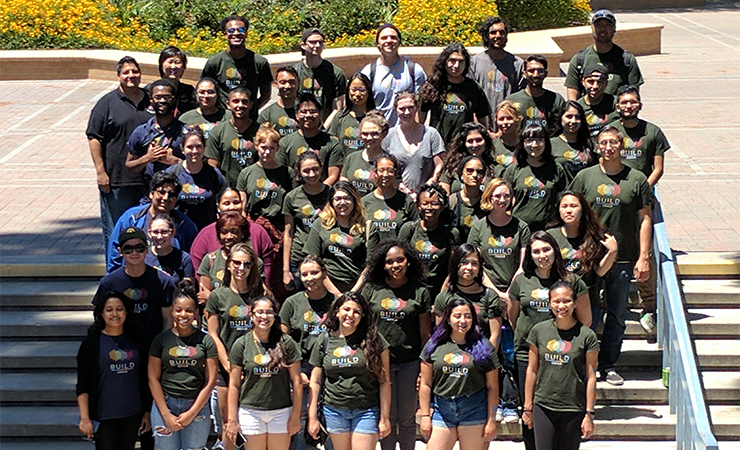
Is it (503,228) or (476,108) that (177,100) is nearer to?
(476,108)

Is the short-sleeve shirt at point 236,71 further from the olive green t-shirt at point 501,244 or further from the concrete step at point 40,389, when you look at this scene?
the olive green t-shirt at point 501,244

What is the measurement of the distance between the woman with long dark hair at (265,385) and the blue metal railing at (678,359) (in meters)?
2.84

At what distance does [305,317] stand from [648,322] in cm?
347

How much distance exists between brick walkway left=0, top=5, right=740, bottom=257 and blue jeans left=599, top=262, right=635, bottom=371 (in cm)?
225

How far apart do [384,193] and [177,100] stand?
2.68 m

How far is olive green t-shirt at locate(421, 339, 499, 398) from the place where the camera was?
9.01m

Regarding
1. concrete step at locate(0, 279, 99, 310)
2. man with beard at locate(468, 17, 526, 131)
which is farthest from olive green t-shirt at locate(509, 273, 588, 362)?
concrete step at locate(0, 279, 99, 310)

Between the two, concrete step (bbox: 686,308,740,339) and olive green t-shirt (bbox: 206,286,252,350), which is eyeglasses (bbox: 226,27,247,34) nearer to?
olive green t-shirt (bbox: 206,286,252,350)

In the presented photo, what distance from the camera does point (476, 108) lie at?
1172 cm

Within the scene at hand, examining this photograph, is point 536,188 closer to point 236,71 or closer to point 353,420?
point 353,420

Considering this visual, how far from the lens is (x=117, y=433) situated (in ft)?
30.8

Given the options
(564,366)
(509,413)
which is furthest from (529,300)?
(509,413)

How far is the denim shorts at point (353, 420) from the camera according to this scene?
9.15 meters

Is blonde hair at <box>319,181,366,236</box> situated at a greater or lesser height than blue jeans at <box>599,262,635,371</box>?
greater
